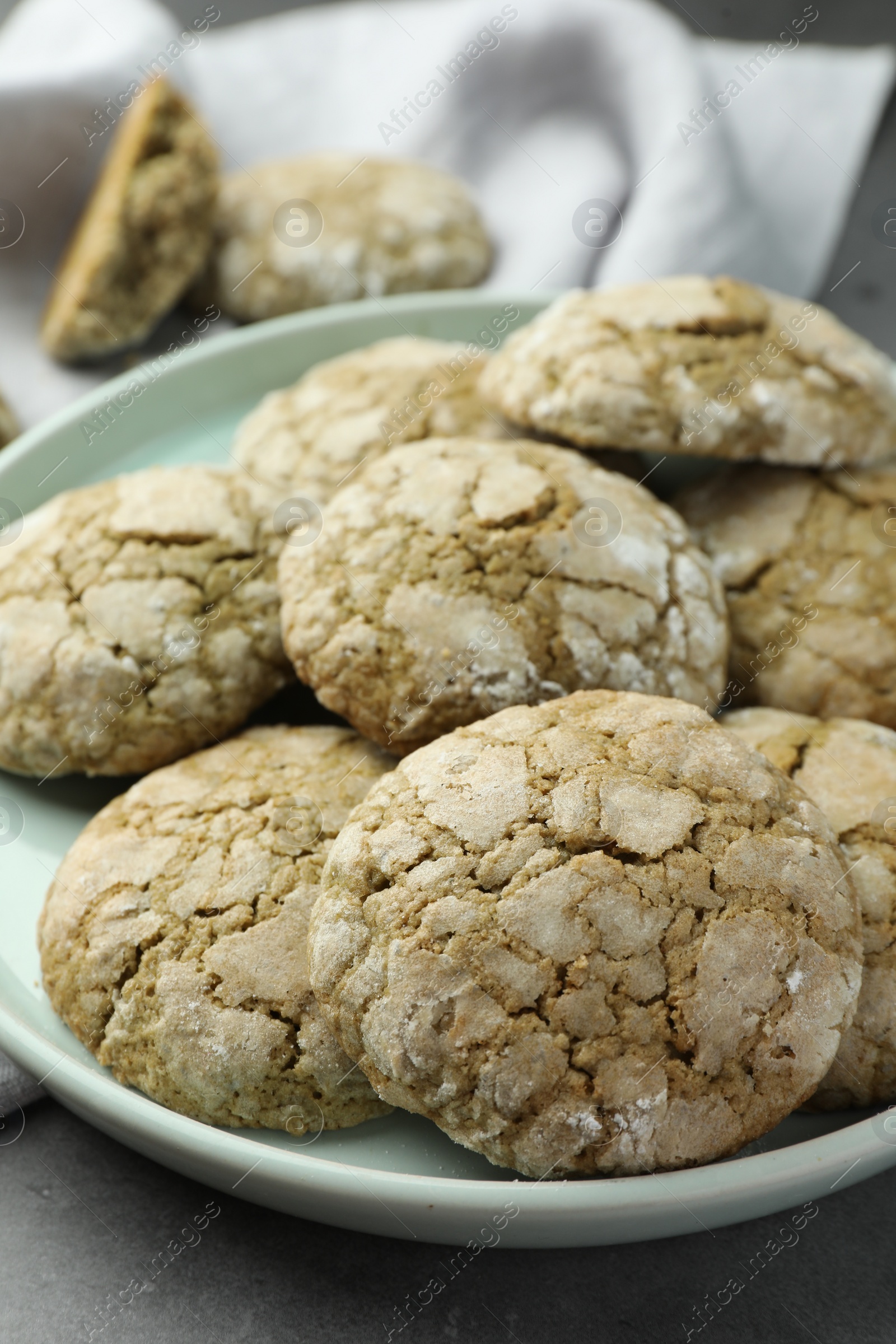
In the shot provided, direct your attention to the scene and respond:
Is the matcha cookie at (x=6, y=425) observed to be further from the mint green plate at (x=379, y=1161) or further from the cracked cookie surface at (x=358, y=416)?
the mint green plate at (x=379, y=1161)

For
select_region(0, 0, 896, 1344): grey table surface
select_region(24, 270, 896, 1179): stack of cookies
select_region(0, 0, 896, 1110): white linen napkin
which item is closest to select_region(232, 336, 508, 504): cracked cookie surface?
select_region(24, 270, 896, 1179): stack of cookies

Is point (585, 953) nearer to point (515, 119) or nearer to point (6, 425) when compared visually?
point (6, 425)

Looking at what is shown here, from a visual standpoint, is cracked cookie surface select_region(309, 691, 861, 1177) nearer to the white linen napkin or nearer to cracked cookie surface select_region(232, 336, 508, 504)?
cracked cookie surface select_region(232, 336, 508, 504)

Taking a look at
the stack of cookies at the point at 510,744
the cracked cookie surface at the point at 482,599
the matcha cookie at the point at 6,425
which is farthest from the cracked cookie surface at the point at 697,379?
the matcha cookie at the point at 6,425

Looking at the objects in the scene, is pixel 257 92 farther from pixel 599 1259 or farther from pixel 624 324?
pixel 599 1259

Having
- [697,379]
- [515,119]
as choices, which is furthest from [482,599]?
[515,119]
